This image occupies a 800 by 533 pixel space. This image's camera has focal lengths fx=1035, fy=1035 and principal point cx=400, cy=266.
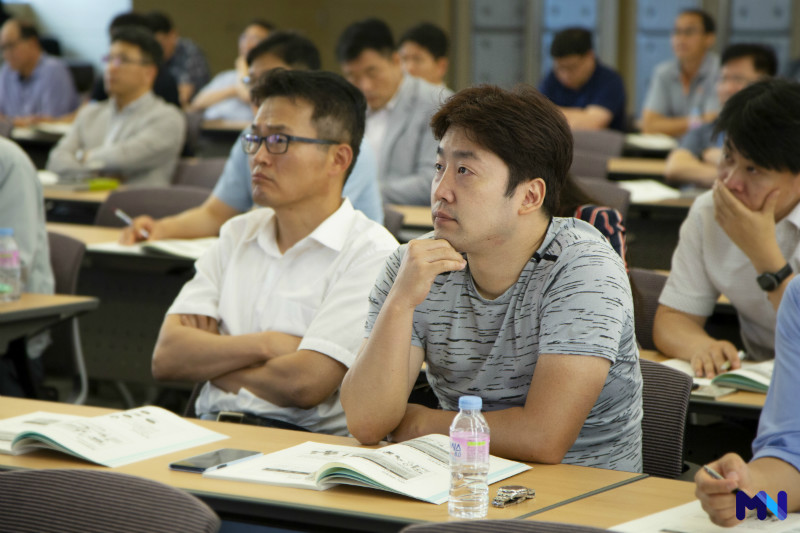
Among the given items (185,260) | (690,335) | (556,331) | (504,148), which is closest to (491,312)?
(556,331)

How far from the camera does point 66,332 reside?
3346mm

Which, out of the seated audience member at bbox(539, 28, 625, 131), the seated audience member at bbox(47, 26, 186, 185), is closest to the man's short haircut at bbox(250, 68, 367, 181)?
the seated audience member at bbox(47, 26, 186, 185)

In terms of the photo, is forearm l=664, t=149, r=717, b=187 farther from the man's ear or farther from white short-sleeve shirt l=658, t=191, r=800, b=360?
the man's ear

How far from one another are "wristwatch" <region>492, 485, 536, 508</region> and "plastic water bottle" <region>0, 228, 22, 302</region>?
2026mm

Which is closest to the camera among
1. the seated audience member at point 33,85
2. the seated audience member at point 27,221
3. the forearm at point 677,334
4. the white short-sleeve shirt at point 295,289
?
the white short-sleeve shirt at point 295,289

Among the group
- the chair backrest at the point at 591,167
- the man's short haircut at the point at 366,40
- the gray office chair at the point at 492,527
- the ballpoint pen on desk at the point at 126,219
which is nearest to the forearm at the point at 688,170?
the chair backrest at the point at 591,167

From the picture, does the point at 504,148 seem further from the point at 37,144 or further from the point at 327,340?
the point at 37,144

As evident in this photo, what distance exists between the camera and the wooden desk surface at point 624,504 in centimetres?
152

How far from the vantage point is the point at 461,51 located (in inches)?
414

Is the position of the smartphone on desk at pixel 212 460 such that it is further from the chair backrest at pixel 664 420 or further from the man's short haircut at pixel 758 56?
the man's short haircut at pixel 758 56

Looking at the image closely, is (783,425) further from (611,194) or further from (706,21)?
(706,21)

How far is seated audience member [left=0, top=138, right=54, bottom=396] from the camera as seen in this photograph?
3311mm

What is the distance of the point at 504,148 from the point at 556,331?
14.0 inches

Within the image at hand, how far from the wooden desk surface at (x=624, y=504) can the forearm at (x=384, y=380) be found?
45 cm
